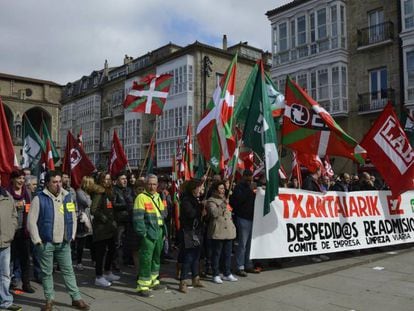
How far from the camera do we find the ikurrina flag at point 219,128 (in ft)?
26.3

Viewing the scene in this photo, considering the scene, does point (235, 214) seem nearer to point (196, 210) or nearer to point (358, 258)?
point (196, 210)

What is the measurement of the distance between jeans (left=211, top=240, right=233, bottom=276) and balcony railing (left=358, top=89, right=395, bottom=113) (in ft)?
62.1

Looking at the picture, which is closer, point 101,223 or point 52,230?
point 52,230

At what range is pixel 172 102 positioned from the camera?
1513 inches

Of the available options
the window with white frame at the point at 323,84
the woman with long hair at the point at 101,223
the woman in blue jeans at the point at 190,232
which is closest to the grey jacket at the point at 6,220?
the woman with long hair at the point at 101,223

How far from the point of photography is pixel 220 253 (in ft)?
24.2

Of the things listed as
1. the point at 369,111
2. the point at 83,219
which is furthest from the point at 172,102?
the point at 83,219

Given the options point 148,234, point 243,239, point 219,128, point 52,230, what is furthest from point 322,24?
point 52,230

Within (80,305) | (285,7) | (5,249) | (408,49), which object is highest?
(285,7)

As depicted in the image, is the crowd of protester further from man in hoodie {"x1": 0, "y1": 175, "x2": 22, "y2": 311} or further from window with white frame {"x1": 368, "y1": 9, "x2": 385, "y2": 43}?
window with white frame {"x1": 368, "y1": 9, "x2": 385, "y2": 43}

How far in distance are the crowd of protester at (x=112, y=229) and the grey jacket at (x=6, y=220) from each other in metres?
0.01

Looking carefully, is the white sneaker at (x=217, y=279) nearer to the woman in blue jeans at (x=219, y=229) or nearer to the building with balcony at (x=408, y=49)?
the woman in blue jeans at (x=219, y=229)

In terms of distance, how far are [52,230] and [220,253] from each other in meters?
2.92

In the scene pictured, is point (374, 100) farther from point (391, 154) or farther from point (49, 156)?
point (49, 156)
